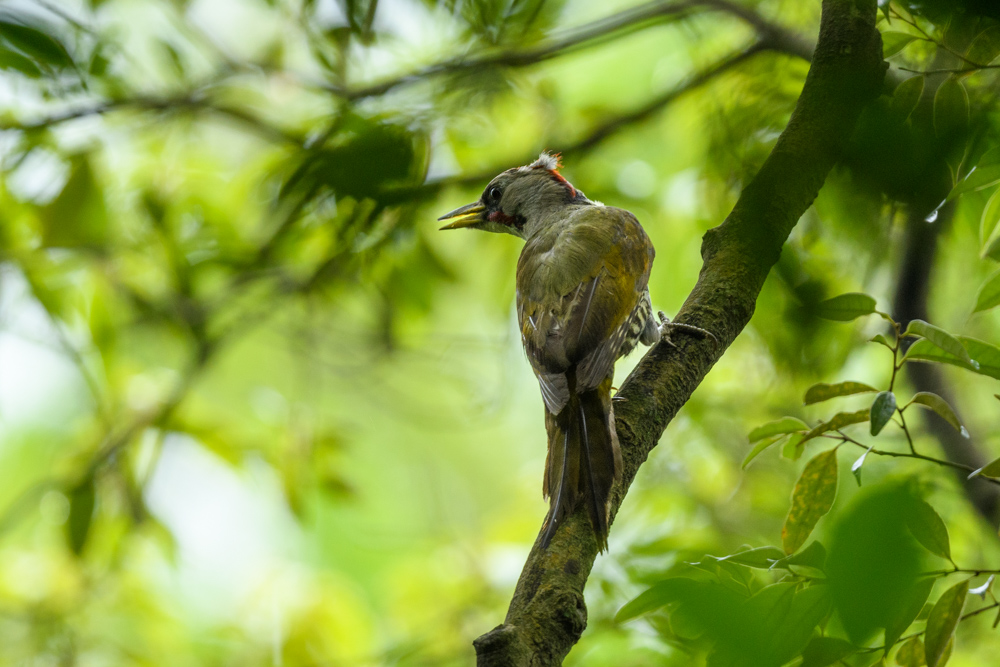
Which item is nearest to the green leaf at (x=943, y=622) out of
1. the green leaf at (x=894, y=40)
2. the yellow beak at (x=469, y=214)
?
the green leaf at (x=894, y=40)

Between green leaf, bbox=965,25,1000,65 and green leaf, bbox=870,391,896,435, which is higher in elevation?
green leaf, bbox=965,25,1000,65

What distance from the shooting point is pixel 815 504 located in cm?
139

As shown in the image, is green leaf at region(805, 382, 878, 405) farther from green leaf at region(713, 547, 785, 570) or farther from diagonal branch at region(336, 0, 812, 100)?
diagonal branch at region(336, 0, 812, 100)

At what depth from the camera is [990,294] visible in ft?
4.32

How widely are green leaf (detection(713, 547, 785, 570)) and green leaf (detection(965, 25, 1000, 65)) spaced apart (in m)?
0.86

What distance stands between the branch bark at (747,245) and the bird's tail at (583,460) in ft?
0.09

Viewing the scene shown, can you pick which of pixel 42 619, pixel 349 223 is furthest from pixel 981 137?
pixel 42 619

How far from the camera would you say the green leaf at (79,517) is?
2.93 metres

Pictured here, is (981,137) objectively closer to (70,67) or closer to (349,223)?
(349,223)

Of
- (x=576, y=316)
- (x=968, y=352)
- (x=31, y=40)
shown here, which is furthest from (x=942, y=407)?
(x=31, y=40)

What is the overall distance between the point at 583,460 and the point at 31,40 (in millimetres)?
1266

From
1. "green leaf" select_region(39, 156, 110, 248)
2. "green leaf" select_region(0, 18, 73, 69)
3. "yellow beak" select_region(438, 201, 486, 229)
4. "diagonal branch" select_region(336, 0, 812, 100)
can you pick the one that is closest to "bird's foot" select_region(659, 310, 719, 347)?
"diagonal branch" select_region(336, 0, 812, 100)

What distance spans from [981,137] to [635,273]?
147 centimetres

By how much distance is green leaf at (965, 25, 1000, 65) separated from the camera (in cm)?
124
